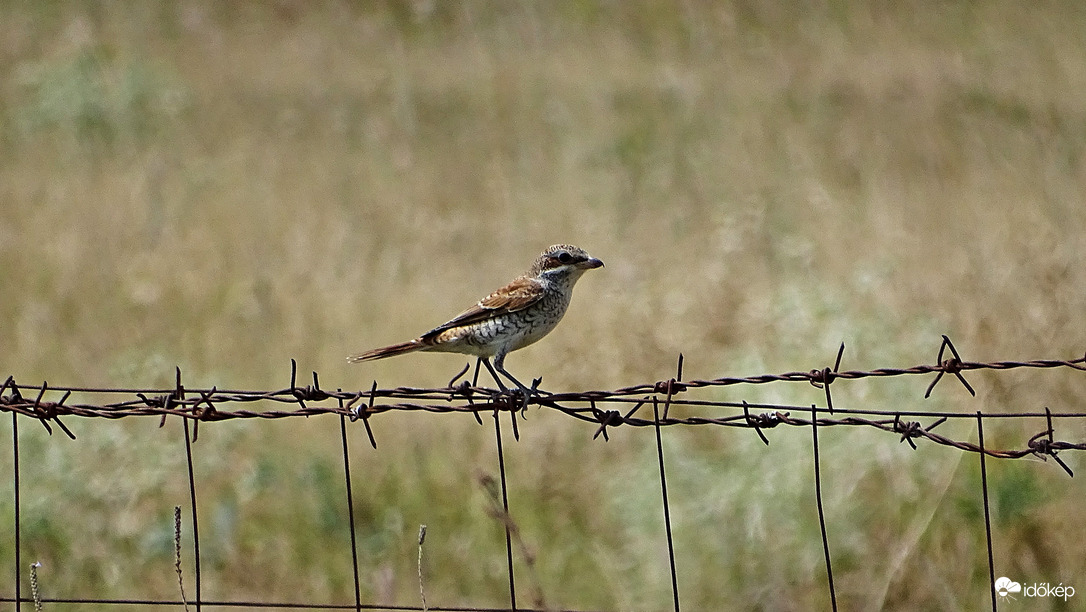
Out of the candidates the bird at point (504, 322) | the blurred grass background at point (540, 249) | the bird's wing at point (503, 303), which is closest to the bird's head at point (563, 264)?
the bird at point (504, 322)

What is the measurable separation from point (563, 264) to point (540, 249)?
5396 millimetres

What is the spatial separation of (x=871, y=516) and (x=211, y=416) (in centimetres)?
304

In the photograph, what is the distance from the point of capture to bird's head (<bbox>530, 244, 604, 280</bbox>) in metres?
5.01

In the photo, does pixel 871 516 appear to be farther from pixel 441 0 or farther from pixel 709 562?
pixel 441 0

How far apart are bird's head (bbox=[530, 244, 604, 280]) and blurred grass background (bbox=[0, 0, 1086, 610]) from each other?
42.8 inches

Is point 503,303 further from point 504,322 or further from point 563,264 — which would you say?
point 563,264

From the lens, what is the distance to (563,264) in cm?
504

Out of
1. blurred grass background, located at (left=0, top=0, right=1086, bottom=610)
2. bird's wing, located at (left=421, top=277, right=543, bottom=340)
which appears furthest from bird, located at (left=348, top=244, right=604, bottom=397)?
blurred grass background, located at (left=0, top=0, right=1086, bottom=610)

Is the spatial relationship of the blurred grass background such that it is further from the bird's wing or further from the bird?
the bird's wing

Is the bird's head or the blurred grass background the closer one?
the bird's head

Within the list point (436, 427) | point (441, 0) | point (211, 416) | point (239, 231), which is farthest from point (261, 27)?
point (211, 416)

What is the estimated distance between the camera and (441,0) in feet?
61.9

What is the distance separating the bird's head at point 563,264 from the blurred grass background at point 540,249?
109 cm

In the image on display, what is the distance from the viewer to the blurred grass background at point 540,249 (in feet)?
17.8
